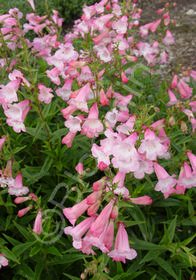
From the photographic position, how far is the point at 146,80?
4.30 meters

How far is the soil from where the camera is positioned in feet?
22.2

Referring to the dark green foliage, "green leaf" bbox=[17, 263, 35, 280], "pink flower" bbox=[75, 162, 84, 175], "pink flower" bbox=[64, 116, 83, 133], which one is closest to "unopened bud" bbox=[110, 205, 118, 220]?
"pink flower" bbox=[75, 162, 84, 175]

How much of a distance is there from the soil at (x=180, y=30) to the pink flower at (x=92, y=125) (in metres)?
4.44

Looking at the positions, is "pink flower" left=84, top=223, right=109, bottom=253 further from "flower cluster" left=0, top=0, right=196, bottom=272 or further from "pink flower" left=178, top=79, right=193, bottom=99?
"pink flower" left=178, top=79, right=193, bottom=99

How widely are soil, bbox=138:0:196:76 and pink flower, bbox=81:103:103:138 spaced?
4.44 metres

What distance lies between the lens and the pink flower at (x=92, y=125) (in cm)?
222

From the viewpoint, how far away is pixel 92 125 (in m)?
2.25

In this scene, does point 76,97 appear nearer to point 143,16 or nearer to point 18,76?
point 18,76

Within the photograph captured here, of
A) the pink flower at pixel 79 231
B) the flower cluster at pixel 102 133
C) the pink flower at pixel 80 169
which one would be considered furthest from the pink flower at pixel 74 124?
the pink flower at pixel 79 231

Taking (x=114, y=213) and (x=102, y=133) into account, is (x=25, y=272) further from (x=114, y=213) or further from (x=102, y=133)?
(x=102, y=133)

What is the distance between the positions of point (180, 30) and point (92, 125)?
23.8 feet

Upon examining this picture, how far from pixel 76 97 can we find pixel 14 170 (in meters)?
1.20

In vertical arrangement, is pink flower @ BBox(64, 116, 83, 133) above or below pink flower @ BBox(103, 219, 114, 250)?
above

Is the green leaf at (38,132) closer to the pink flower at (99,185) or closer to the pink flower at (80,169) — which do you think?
the pink flower at (80,169)
